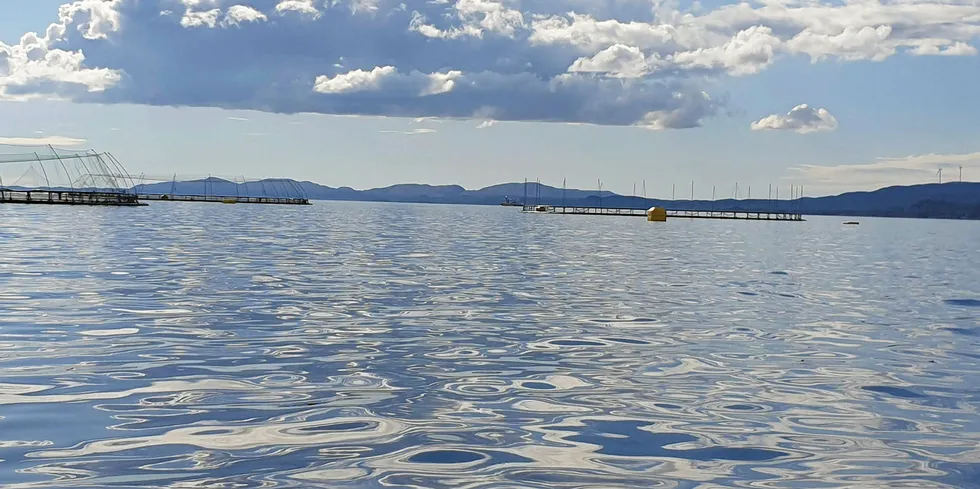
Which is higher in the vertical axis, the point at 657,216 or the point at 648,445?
the point at 657,216

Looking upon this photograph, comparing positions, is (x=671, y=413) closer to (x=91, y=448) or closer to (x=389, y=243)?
(x=91, y=448)

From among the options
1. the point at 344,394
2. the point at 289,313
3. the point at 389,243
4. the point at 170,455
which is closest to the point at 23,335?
the point at 289,313

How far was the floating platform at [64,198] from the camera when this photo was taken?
151000 millimetres

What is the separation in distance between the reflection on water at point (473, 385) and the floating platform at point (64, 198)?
134m

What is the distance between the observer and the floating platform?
495 feet

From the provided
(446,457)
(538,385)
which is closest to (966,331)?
(538,385)

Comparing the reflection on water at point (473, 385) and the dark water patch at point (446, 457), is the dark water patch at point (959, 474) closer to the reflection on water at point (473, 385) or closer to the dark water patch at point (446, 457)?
the reflection on water at point (473, 385)

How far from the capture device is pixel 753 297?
2819cm

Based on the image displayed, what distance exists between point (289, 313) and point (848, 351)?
36.6 ft

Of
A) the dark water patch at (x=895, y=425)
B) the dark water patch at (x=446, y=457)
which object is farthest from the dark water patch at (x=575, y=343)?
the dark water patch at (x=446, y=457)

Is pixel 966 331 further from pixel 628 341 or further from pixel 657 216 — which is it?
pixel 657 216

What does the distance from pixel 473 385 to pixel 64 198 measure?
532 feet

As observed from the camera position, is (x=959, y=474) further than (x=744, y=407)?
No

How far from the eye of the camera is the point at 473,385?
13672mm
